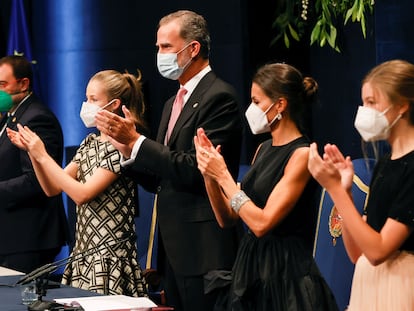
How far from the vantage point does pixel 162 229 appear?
4066mm

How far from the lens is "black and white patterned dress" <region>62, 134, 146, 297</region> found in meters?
4.32

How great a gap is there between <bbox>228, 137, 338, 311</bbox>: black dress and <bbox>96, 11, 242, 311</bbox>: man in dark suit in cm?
25

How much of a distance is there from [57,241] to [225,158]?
1.43 metres

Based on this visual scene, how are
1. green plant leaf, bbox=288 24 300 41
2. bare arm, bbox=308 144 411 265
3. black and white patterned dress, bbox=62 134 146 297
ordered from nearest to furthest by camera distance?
bare arm, bbox=308 144 411 265 → black and white patterned dress, bbox=62 134 146 297 → green plant leaf, bbox=288 24 300 41

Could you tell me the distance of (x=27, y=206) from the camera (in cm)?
513

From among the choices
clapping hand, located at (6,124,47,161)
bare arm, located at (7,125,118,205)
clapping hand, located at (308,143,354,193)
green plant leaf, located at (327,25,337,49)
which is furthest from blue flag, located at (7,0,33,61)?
clapping hand, located at (308,143,354,193)

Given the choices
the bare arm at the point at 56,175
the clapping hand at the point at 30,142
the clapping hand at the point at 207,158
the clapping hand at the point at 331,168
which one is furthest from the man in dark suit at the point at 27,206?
the clapping hand at the point at 331,168

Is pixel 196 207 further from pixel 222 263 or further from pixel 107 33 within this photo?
pixel 107 33

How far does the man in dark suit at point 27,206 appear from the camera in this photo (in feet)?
16.6

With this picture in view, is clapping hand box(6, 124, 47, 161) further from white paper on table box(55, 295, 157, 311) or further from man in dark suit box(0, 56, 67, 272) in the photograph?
white paper on table box(55, 295, 157, 311)

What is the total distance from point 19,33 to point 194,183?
337cm

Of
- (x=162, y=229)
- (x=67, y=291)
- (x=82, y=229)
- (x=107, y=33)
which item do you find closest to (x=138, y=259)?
(x=82, y=229)

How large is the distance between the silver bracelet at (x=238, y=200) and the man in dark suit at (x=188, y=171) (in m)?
0.32

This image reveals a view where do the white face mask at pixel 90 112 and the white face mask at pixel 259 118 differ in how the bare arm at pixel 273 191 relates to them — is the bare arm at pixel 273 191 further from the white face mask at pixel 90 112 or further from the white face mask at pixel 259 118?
the white face mask at pixel 90 112
